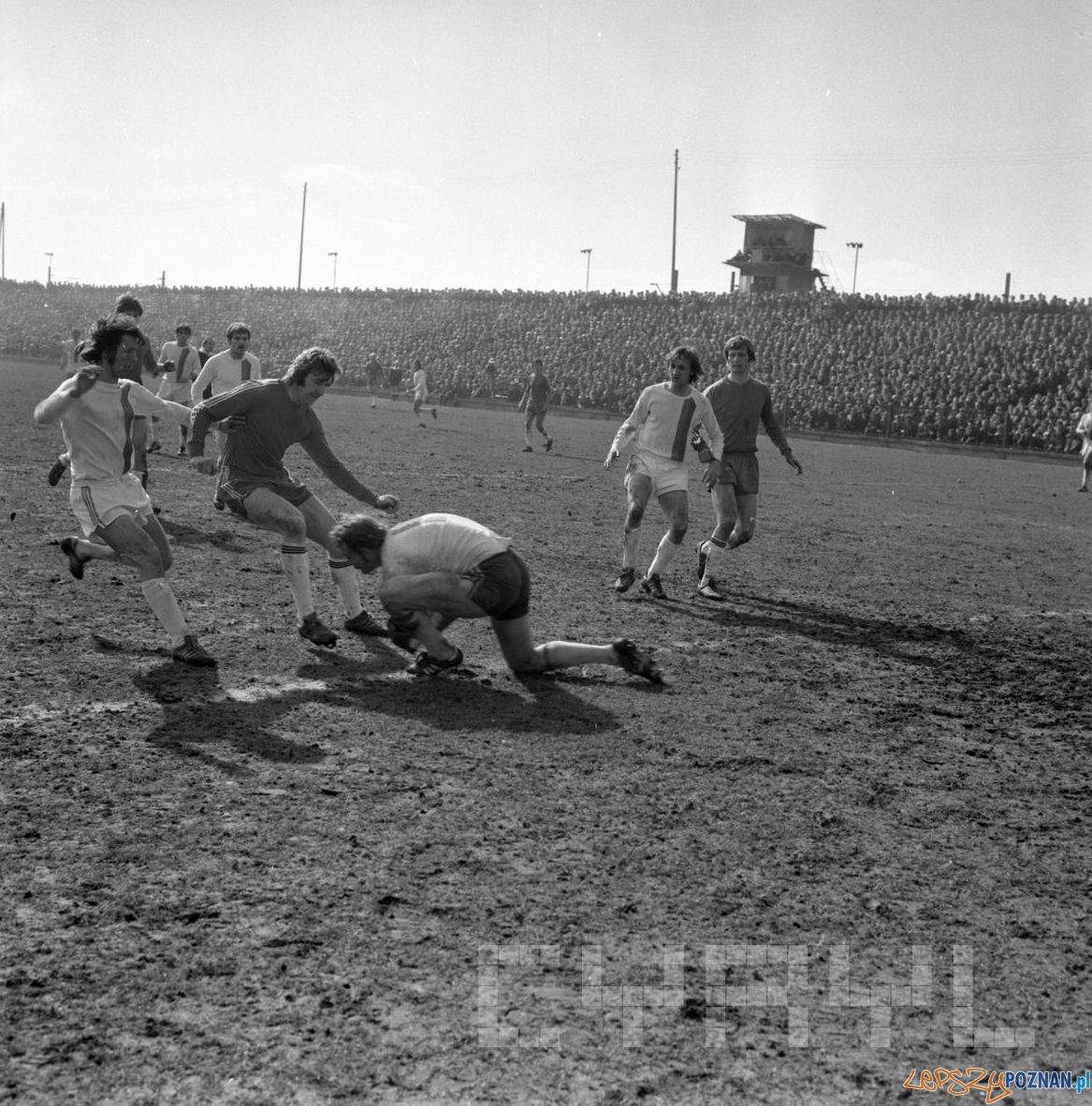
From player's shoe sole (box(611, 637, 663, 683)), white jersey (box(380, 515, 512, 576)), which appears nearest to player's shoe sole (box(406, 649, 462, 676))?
white jersey (box(380, 515, 512, 576))

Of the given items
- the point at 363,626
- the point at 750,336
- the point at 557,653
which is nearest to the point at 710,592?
the point at 363,626

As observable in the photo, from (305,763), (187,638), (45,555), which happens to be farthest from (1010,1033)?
(45,555)

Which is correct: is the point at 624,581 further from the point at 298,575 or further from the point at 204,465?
the point at 204,465

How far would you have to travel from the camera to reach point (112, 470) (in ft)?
21.3

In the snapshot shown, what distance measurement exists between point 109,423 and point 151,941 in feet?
12.2

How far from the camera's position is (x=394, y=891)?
12.4 feet

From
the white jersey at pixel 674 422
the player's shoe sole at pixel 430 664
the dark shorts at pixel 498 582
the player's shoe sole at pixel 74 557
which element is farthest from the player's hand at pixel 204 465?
the white jersey at pixel 674 422

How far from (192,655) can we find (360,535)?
117cm

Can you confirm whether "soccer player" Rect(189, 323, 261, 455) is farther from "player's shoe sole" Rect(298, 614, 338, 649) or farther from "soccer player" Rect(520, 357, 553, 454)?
"soccer player" Rect(520, 357, 553, 454)

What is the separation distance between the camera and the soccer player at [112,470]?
629 cm

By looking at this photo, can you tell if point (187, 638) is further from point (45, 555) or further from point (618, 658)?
point (45, 555)

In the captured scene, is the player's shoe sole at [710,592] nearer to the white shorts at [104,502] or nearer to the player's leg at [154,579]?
the player's leg at [154,579]

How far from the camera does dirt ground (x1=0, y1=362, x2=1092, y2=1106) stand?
2955mm

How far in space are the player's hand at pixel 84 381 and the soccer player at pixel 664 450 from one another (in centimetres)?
378
